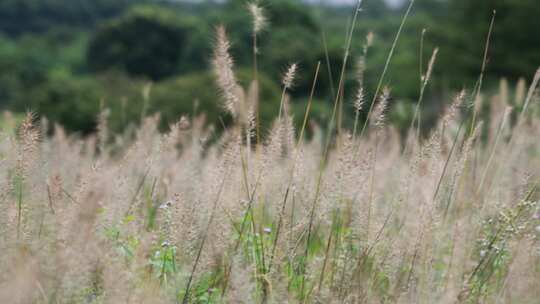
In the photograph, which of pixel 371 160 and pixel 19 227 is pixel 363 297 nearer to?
pixel 371 160

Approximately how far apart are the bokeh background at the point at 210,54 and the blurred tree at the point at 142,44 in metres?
0.06

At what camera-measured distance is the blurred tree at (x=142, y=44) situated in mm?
35375

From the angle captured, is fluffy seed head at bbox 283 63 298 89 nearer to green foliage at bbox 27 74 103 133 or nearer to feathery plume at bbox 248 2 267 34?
feathery plume at bbox 248 2 267 34

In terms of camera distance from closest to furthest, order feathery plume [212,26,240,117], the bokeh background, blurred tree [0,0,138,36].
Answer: feathery plume [212,26,240,117] < the bokeh background < blurred tree [0,0,138,36]

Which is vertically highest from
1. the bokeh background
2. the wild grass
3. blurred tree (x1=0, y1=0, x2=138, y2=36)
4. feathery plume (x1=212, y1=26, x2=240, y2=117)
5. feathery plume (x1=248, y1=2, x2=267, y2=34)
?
feathery plume (x1=248, y1=2, x2=267, y2=34)

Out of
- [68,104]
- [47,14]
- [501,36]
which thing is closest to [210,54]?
[68,104]

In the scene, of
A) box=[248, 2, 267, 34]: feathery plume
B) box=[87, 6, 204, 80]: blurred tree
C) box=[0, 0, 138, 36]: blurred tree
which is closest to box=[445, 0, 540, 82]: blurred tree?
box=[87, 6, 204, 80]: blurred tree

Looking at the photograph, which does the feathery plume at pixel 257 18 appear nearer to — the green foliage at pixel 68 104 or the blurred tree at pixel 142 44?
the green foliage at pixel 68 104

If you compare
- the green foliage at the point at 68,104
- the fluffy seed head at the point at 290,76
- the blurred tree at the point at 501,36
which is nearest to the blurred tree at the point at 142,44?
the blurred tree at the point at 501,36

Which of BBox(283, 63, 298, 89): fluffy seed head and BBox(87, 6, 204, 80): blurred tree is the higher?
BBox(283, 63, 298, 89): fluffy seed head

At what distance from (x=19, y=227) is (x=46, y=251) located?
126mm

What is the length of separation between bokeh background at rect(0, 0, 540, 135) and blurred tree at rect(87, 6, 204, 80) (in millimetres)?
58

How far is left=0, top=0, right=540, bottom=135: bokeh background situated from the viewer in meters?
11.5

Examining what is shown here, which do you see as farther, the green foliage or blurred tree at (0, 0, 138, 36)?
blurred tree at (0, 0, 138, 36)
